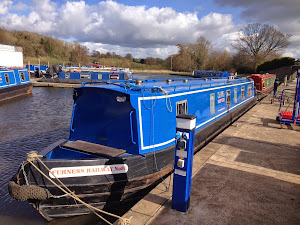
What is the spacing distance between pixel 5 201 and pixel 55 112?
37.3ft

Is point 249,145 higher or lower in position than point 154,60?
lower

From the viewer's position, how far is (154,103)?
573 centimetres

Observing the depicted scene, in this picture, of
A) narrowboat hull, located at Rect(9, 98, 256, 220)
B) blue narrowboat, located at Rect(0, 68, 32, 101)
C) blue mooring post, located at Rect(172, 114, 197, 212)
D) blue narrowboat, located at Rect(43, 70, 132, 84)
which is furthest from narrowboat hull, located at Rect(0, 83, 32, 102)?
blue mooring post, located at Rect(172, 114, 197, 212)

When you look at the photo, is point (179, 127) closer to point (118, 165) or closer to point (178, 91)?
point (118, 165)

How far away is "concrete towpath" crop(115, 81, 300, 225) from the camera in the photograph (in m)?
4.04

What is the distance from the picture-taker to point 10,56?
34.2 metres

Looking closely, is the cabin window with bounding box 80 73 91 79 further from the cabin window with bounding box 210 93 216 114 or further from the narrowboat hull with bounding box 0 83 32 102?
the cabin window with bounding box 210 93 216 114

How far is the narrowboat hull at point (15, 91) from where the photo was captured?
65.9ft

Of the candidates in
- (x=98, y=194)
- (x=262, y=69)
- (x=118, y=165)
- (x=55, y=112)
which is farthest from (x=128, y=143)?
(x=262, y=69)

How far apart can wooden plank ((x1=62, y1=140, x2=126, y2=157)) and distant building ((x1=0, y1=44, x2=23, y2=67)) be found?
33.5 m

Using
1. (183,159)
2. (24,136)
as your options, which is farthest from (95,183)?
(24,136)

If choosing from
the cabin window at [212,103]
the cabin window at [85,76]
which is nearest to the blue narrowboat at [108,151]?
the cabin window at [212,103]

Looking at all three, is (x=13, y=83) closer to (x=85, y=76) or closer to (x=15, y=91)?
(x=15, y=91)

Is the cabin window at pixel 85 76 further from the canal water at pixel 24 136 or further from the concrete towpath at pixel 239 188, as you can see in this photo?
the concrete towpath at pixel 239 188
